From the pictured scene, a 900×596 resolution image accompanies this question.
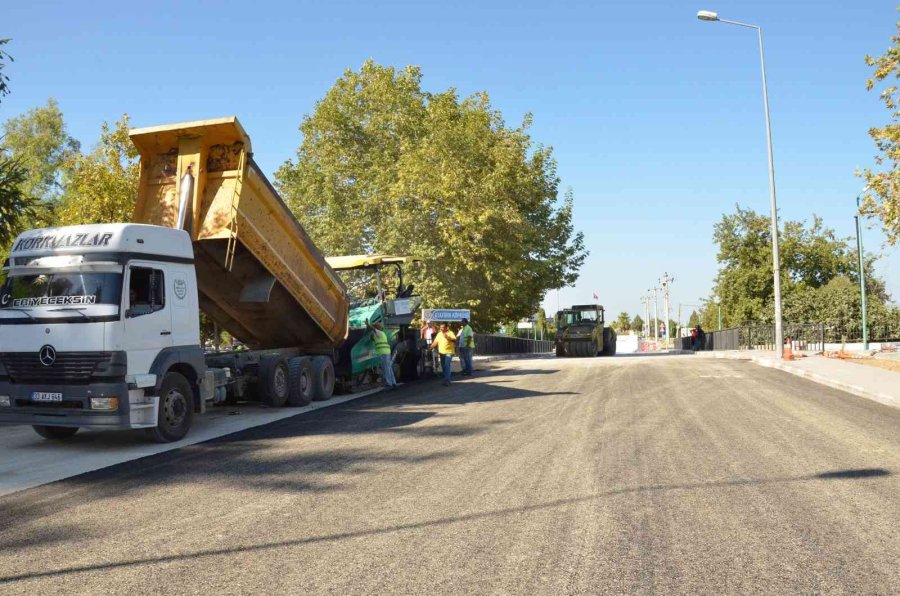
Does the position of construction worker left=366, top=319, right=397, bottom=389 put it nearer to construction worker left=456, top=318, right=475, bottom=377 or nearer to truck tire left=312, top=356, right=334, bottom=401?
truck tire left=312, top=356, right=334, bottom=401

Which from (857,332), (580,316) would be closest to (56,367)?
(580,316)

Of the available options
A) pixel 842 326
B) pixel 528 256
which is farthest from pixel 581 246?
pixel 842 326

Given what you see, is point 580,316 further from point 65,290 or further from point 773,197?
point 65,290

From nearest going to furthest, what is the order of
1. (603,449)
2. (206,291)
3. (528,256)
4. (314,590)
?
(314,590) < (603,449) < (206,291) < (528,256)

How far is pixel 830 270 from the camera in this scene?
6116cm

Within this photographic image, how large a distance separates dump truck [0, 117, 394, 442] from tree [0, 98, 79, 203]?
3746 cm

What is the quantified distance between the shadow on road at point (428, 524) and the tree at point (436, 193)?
81.8ft

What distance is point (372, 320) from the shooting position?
17516 millimetres

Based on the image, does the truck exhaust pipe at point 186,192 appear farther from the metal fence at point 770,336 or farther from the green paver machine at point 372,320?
the metal fence at point 770,336

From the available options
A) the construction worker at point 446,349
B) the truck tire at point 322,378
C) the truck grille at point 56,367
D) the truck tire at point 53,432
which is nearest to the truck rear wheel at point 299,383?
the truck tire at point 322,378

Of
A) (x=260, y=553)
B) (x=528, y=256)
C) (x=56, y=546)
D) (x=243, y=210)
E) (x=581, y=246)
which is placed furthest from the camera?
(x=581, y=246)

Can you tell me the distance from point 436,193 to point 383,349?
15197 mm

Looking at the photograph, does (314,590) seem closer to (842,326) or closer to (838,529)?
(838,529)

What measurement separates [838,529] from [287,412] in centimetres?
972
